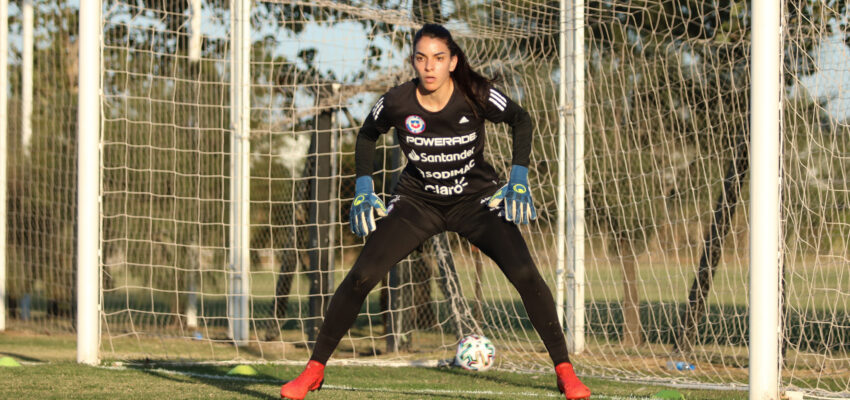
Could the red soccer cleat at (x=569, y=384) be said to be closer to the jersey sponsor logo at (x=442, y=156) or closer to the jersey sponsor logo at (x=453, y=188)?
the jersey sponsor logo at (x=453, y=188)

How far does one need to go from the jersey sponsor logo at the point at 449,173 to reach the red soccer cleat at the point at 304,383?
1097 millimetres

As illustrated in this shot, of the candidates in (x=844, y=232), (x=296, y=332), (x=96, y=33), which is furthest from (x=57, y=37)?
(x=844, y=232)

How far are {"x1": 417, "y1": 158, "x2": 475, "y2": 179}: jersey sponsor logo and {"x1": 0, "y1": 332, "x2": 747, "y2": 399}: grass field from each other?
1.48 meters

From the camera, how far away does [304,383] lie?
435 cm

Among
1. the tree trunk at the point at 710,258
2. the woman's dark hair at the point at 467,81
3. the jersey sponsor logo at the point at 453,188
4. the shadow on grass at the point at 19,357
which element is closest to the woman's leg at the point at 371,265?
the jersey sponsor logo at the point at 453,188

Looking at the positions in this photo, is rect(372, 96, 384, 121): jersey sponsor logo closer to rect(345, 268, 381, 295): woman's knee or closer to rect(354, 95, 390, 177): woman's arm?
rect(354, 95, 390, 177): woman's arm

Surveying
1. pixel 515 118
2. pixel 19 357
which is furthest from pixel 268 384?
pixel 19 357

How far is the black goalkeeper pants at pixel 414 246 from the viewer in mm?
4441

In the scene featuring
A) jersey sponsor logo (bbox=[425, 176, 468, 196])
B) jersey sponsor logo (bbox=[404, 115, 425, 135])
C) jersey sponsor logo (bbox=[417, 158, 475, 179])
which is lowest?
jersey sponsor logo (bbox=[425, 176, 468, 196])

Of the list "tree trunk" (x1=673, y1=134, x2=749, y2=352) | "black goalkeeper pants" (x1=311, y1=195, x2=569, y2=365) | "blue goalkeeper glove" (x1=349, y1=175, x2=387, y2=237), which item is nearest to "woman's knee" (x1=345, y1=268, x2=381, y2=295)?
"black goalkeeper pants" (x1=311, y1=195, x2=569, y2=365)

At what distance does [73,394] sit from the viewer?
206 inches

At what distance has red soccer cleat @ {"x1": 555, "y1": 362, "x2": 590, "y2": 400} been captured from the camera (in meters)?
4.27

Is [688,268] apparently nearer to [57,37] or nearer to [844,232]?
[844,232]

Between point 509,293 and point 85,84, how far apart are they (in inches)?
172
